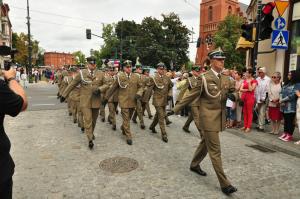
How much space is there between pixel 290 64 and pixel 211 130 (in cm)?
806

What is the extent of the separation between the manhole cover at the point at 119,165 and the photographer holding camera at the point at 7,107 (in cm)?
297

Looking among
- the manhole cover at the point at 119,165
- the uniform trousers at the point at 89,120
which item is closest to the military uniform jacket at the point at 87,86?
the uniform trousers at the point at 89,120

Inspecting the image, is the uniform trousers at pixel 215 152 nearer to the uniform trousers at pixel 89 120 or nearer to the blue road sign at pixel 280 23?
the uniform trousers at pixel 89 120

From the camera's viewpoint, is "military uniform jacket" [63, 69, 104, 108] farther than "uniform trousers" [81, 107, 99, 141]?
Yes

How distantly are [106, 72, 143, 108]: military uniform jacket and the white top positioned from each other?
12.9 feet

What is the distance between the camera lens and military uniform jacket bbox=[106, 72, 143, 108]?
7672mm

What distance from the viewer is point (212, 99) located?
4.72 meters

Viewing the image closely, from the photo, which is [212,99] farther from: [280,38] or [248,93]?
[280,38]

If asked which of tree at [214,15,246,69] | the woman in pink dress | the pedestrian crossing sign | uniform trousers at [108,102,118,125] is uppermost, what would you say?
tree at [214,15,246,69]

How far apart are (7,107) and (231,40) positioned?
43.2 metres

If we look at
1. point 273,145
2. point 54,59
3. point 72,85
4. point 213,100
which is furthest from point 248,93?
point 54,59

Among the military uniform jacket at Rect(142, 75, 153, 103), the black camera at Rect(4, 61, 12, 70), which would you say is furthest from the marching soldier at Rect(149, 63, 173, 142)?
the black camera at Rect(4, 61, 12, 70)

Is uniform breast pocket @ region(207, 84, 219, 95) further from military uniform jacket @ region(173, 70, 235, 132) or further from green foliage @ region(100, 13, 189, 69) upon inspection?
green foliage @ region(100, 13, 189, 69)

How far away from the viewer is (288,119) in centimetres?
796
